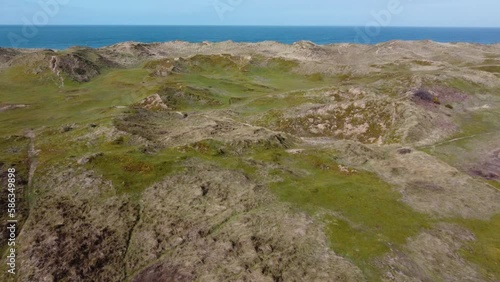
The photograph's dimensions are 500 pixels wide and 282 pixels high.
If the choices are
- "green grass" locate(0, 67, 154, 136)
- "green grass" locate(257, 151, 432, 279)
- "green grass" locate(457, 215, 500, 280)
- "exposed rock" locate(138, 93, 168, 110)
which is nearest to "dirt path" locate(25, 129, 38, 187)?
"green grass" locate(0, 67, 154, 136)

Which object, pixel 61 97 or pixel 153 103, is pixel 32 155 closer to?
pixel 153 103

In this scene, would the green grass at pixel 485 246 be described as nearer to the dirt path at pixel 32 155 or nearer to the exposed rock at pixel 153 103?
the dirt path at pixel 32 155

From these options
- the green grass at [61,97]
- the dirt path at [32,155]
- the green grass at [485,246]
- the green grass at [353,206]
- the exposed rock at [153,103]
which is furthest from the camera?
the exposed rock at [153,103]

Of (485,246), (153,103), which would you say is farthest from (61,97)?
(485,246)

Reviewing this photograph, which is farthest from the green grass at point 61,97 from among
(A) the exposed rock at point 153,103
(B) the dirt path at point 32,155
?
(B) the dirt path at point 32,155

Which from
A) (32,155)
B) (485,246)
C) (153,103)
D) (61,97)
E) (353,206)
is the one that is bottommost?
(485,246)

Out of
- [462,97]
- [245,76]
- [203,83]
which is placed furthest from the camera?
→ [245,76]

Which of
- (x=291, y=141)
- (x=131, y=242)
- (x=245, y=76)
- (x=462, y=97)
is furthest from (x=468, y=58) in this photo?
(x=131, y=242)

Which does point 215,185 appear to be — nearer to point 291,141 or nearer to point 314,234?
point 314,234

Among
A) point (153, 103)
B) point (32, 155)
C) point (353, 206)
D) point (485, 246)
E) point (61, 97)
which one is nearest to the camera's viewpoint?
point (485, 246)

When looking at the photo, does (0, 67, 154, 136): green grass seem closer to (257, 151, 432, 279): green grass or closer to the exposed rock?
the exposed rock

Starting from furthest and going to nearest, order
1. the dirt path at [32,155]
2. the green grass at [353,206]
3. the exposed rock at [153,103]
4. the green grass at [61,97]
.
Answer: the exposed rock at [153,103], the green grass at [61,97], the dirt path at [32,155], the green grass at [353,206]
